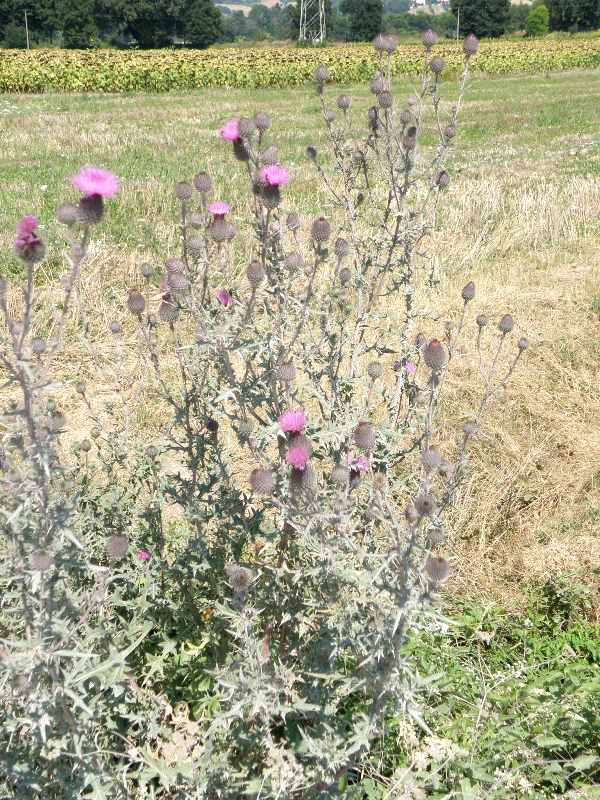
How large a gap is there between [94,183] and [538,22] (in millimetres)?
83082

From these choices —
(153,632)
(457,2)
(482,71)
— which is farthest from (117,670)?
(457,2)

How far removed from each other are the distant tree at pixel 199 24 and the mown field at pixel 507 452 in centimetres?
6514

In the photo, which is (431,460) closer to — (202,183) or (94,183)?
(94,183)

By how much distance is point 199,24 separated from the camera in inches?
2793

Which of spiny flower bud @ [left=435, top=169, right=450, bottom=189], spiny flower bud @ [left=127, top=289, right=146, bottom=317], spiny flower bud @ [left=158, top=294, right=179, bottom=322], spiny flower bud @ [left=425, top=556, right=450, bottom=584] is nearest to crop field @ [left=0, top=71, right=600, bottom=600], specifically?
spiny flower bud @ [left=435, top=169, right=450, bottom=189]

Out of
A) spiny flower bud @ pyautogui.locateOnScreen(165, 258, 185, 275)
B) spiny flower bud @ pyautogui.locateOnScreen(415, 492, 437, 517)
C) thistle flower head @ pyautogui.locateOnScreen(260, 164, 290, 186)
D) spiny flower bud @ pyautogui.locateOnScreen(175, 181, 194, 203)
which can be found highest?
thistle flower head @ pyautogui.locateOnScreen(260, 164, 290, 186)

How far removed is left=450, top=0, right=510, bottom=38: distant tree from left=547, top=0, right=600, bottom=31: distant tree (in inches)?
344

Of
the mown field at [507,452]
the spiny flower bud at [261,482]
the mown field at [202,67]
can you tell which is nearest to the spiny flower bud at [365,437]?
the spiny flower bud at [261,482]

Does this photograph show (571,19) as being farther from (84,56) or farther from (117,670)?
(117,670)

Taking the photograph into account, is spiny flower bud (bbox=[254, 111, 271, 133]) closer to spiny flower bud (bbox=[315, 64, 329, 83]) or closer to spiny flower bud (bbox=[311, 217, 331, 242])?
spiny flower bud (bbox=[311, 217, 331, 242])

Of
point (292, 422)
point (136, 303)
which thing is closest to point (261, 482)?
point (292, 422)

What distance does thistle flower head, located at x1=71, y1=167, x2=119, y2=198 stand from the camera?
170 cm

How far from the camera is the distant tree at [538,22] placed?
72750mm

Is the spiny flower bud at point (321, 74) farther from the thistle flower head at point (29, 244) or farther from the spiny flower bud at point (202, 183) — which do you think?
the thistle flower head at point (29, 244)
